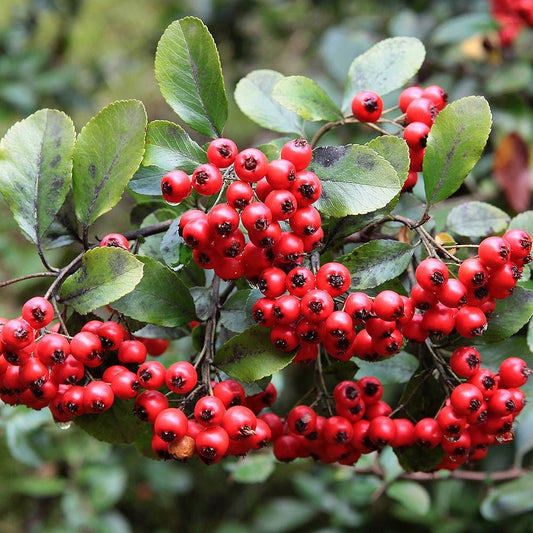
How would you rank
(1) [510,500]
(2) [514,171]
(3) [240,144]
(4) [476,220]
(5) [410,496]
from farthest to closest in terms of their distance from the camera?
1. (3) [240,144]
2. (2) [514,171]
3. (5) [410,496]
4. (1) [510,500]
5. (4) [476,220]

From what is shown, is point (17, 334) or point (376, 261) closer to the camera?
point (17, 334)

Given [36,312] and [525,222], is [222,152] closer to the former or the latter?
[36,312]

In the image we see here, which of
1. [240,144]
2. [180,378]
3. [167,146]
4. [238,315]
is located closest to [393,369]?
[238,315]

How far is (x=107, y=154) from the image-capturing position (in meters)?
0.87

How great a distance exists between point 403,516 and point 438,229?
1102 mm

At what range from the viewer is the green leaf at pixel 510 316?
0.88 m

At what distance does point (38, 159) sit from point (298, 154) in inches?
14.0

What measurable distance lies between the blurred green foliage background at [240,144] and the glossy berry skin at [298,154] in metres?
0.88

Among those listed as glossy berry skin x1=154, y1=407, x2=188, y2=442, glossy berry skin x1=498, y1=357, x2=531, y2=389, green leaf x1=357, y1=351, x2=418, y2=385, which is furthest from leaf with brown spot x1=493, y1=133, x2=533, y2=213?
glossy berry skin x1=154, y1=407, x2=188, y2=442

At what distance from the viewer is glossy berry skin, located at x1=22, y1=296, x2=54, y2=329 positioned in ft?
2.62

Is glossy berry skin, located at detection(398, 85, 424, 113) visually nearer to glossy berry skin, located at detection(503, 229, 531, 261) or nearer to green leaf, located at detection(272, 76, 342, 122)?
green leaf, located at detection(272, 76, 342, 122)

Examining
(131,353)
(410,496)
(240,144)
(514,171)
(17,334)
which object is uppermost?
(17,334)

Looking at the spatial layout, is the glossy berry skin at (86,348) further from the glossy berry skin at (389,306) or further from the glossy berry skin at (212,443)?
the glossy berry skin at (389,306)

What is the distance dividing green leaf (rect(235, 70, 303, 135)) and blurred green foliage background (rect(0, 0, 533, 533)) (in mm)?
750
